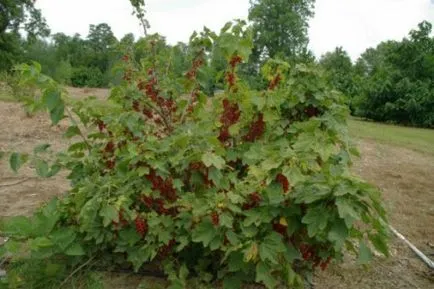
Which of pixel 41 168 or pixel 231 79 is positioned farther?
pixel 231 79

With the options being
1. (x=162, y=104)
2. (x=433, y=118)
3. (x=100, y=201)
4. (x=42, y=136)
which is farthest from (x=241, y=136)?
(x=433, y=118)

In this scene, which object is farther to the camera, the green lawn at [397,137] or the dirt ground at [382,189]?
the green lawn at [397,137]

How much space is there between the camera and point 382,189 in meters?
5.18

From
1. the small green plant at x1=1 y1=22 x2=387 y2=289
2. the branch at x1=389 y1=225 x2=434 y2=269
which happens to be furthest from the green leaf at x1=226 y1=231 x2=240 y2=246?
the branch at x1=389 y1=225 x2=434 y2=269

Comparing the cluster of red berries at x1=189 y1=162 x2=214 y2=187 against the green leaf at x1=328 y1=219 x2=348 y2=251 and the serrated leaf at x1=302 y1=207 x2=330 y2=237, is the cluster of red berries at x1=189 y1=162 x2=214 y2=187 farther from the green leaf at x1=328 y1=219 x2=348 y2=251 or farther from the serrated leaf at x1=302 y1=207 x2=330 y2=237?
the green leaf at x1=328 y1=219 x2=348 y2=251

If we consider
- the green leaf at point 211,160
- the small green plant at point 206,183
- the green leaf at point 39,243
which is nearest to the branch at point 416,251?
the small green plant at point 206,183

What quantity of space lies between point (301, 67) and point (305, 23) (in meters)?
41.0

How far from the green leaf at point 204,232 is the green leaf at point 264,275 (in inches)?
10.8

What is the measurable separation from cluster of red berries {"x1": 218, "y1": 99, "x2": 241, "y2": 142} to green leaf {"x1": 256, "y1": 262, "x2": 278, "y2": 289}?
88 cm

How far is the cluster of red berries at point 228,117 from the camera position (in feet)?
9.89

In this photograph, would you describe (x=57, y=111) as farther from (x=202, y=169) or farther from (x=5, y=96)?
(x=5, y=96)

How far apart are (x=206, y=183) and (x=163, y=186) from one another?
0.77 ft

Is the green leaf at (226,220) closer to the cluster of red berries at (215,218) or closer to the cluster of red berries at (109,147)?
the cluster of red berries at (215,218)

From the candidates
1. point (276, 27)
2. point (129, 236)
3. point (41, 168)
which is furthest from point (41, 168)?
point (276, 27)
